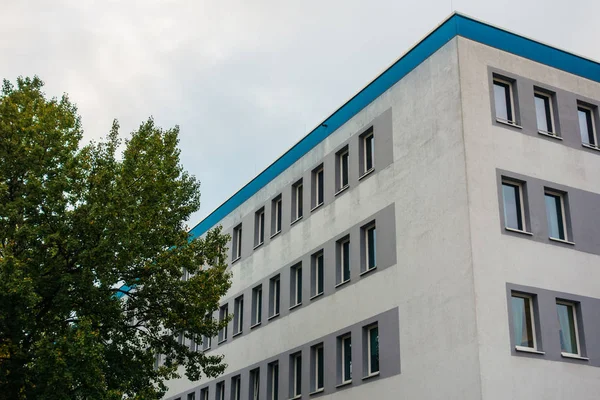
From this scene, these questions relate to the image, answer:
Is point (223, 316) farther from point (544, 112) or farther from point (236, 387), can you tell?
point (544, 112)

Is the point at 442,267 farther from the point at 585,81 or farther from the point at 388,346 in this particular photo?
the point at 585,81

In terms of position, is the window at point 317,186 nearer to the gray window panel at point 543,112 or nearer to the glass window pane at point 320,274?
the glass window pane at point 320,274

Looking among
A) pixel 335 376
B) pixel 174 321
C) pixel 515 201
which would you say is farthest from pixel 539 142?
pixel 174 321

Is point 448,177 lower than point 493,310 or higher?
higher

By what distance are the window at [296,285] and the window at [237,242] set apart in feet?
20.3

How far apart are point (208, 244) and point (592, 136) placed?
13.4 m

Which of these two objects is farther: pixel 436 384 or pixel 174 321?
pixel 174 321

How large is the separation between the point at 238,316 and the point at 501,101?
17308 millimetres

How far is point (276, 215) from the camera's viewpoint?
34.7 meters

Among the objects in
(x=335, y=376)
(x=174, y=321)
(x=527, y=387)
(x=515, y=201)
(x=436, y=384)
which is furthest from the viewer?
(x=335, y=376)

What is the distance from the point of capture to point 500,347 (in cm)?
2053

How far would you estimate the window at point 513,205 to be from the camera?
22.7 m

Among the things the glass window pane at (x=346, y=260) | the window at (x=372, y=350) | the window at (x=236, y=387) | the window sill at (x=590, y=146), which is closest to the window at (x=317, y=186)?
the glass window pane at (x=346, y=260)

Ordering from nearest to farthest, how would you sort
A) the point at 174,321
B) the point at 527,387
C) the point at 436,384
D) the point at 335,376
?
the point at 527,387, the point at 436,384, the point at 174,321, the point at 335,376
